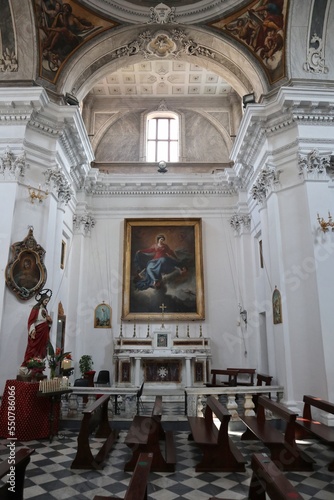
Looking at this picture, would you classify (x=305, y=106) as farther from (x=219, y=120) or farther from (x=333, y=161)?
(x=219, y=120)

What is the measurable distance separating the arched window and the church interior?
0.09 meters

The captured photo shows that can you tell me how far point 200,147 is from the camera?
47.5 ft

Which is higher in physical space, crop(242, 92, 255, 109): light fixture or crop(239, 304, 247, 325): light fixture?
crop(242, 92, 255, 109): light fixture

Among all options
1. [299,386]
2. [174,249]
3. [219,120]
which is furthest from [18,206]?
[219,120]

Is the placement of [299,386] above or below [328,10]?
below

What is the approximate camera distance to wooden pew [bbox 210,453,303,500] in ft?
8.68

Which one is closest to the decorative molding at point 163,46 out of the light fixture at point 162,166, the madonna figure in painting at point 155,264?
the light fixture at point 162,166

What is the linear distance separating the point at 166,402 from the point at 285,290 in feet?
13.7

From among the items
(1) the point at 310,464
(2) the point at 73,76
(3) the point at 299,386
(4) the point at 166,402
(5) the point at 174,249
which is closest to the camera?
(1) the point at 310,464

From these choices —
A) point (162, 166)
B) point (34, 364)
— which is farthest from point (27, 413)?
point (162, 166)

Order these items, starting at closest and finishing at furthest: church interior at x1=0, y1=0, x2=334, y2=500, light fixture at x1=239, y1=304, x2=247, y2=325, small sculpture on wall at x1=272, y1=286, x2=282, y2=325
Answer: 1. church interior at x1=0, y1=0, x2=334, y2=500
2. small sculpture on wall at x1=272, y1=286, x2=282, y2=325
3. light fixture at x1=239, y1=304, x2=247, y2=325

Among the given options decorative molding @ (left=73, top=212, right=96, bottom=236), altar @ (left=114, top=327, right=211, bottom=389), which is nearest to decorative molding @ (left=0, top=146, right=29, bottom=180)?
decorative molding @ (left=73, top=212, right=96, bottom=236)

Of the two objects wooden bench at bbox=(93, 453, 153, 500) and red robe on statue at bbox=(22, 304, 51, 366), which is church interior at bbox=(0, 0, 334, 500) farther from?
wooden bench at bbox=(93, 453, 153, 500)

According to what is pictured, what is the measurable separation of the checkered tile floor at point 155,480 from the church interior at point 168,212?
3cm
